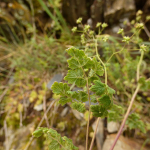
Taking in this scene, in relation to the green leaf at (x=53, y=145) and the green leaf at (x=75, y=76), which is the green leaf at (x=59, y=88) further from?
the green leaf at (x=53, y=145)

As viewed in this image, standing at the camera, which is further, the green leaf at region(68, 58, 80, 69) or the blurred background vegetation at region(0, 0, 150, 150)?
the blurred background vegetation at region(0, 0, 150, 150)

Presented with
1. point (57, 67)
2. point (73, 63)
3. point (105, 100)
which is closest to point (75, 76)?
point (73, 63)

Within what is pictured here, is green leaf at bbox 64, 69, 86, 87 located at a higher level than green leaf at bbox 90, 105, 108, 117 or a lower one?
higher

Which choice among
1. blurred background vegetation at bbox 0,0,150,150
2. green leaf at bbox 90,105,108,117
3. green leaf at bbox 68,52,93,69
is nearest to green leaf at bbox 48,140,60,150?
green leaf at bbox 90,105,108,117

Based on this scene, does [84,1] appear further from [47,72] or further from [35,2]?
[47,72]

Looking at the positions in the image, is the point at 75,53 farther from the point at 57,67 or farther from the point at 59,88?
the point at 57,67

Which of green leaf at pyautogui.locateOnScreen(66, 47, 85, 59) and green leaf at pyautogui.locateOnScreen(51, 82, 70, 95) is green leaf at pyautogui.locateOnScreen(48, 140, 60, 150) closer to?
green leaf at pyautogui.locateOnScreen(51, 82, 70, 95)

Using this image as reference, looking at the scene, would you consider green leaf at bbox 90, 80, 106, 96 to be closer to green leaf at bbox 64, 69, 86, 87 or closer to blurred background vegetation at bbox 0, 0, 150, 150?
green leaf at bbox 64, 69, 86, 87

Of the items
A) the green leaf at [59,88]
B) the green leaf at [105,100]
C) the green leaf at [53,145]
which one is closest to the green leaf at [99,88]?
the green leaf at [105,100]

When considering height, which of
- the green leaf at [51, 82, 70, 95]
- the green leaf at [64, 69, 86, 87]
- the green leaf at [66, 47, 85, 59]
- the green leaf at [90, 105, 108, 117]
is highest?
the green leaf at [66, 47, 85, 59]
